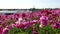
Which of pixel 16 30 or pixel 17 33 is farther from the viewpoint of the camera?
pixel 16 30

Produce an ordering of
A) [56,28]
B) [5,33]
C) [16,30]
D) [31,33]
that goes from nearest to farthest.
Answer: [5,33] < [31,33] < [56,28] < [16,30]

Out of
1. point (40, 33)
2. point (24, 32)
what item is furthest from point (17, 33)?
point (40, 33)

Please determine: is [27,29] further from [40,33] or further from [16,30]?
[16,30]

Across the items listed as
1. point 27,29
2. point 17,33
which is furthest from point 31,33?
point 17,33

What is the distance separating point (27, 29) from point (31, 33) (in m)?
0.09

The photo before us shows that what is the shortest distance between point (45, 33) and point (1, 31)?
45 cm

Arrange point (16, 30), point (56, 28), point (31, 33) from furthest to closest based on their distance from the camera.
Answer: point (16, 30) < point (56, 28) < point (31, 33)

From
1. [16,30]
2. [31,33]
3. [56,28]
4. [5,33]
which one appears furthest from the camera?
[16,30]

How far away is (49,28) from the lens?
8.25ft

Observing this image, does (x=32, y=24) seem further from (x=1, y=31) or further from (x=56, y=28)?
(x=1, y=31)

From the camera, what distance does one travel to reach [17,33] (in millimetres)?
2432

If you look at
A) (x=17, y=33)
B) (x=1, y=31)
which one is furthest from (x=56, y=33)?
(x=1, y=31)

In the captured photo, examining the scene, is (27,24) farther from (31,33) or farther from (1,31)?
(1,31)

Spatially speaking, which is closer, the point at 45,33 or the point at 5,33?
the point at 5,33
